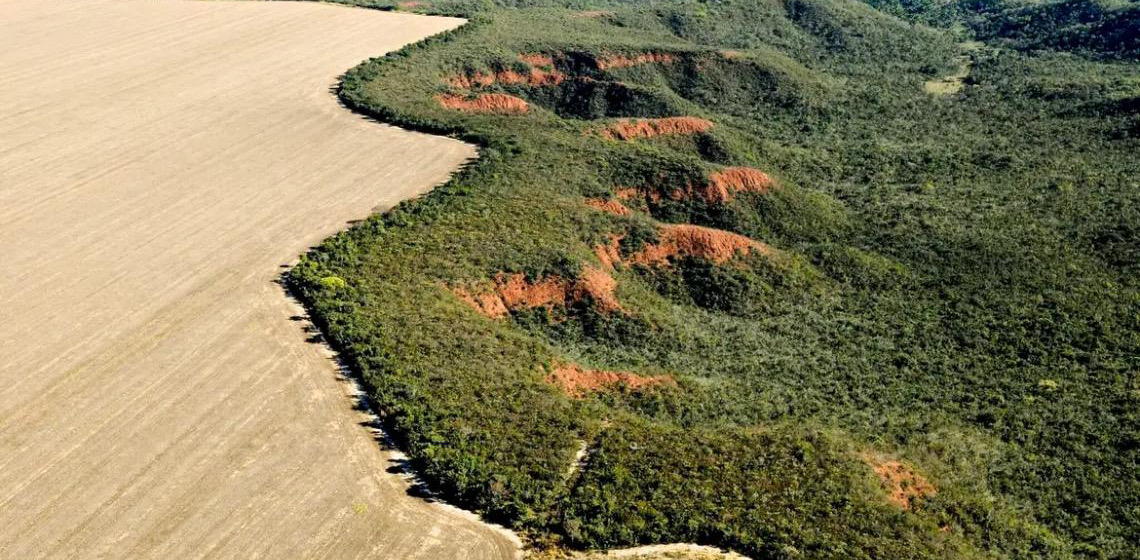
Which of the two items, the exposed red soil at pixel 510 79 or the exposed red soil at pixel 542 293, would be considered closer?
the exposed red soil at pixel 542 293

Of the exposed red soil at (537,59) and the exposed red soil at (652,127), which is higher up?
the exposed red soil at (537,59)

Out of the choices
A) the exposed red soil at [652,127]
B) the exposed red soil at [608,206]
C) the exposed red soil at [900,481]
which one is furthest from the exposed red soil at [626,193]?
the exposed red soil at [900,481]

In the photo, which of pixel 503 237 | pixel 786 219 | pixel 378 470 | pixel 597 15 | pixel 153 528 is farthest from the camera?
pixel 597 15

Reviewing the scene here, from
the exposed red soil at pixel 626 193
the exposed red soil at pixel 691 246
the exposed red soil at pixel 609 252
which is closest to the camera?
the exposed red soil at pixel 609 252

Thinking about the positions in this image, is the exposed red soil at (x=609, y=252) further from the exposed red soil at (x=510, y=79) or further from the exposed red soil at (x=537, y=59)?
the exposed red soil at (x=537, y=59)

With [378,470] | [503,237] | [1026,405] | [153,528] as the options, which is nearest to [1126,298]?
[1026,405]

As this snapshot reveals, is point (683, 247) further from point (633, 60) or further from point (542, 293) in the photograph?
point (633, 60)

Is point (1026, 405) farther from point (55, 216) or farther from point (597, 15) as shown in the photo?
point (597, 15)
